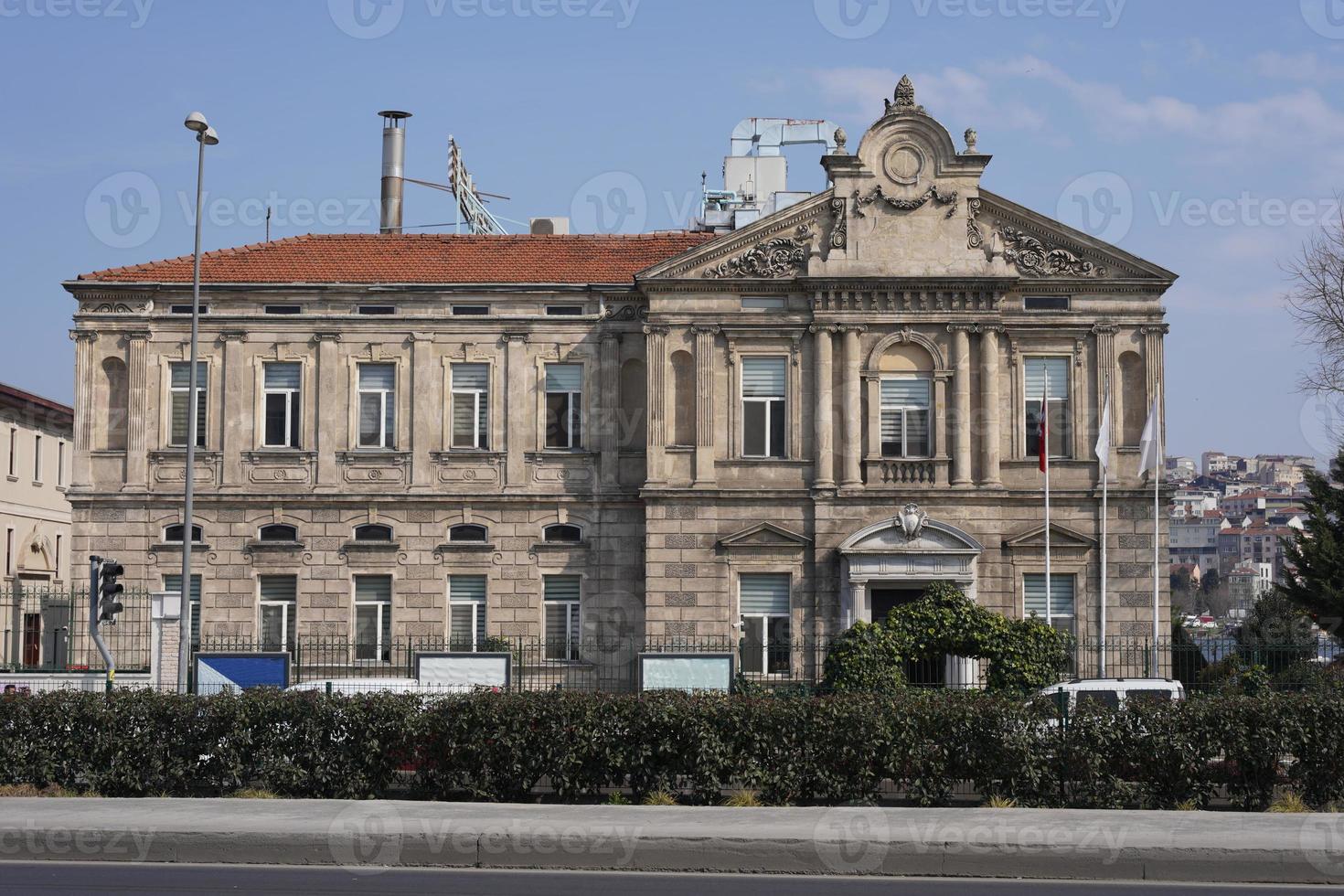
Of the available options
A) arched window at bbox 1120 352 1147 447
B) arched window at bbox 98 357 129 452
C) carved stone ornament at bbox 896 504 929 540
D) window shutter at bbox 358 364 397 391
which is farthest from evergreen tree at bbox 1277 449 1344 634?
arched window at bbox 98 357 129 452

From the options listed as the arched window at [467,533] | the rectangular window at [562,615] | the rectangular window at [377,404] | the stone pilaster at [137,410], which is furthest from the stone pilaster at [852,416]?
the stone pilaster at [137,410]

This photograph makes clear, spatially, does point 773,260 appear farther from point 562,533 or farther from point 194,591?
point 194,591

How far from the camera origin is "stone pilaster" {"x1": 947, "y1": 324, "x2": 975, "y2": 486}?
3588 centimetres

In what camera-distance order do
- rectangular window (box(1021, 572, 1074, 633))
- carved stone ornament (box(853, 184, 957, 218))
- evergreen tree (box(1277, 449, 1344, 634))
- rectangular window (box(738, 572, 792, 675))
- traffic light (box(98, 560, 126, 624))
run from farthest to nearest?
evergreen tree (box(1277, 449, 1344, 634)), carved stone ornament (box(853, 184, 957, 218)), rectangular window (box(1021, 572, 1074, 633)), rectangular window (box(738, 572, 792, 675)), traffic light (box(98, 560, 126, 624))

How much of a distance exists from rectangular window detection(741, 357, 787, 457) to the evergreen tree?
1679 centimetres

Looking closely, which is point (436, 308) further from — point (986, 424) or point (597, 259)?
point (986, 424)

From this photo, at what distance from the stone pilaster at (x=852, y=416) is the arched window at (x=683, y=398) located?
3815 mm

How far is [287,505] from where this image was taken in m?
37.6

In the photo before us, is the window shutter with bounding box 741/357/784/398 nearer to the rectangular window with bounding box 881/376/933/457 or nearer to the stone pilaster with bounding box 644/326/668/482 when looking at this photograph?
the stone pilaster with bounding box 644/326/668/482

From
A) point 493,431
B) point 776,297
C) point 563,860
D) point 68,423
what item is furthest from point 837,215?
point 68,423

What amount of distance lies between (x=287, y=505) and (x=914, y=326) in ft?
54.2

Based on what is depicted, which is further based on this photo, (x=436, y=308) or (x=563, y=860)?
(x=436, y=308)

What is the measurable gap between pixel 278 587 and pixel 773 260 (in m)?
15.1

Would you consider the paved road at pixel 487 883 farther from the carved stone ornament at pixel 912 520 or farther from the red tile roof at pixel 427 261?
the red tile roof at pixel 427 261
